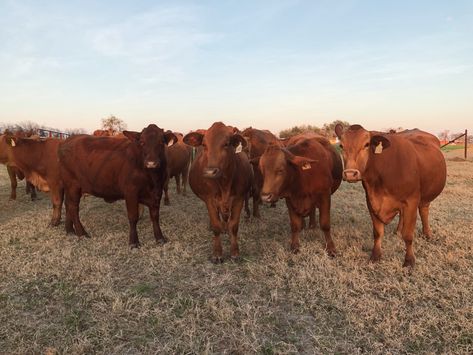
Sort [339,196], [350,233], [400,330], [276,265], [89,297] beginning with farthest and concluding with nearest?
[339,196] < [350,233] < [276,265] < [89,297] < [400,330]

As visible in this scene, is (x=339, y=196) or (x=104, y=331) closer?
(x=104, y=331)

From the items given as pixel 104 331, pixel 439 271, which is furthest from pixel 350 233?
pixel 104 331

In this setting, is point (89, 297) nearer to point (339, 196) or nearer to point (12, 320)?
point (12, 320)

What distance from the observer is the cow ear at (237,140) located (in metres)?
4.80

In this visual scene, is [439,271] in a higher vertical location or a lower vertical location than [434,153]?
lower

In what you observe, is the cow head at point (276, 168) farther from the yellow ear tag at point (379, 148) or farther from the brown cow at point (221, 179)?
the yellow ear tag at point (379, 148)

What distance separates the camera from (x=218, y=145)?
4641 millimetres

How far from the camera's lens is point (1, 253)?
512cm

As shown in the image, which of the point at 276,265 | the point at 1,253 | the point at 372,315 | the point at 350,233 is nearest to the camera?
the point at 372,315

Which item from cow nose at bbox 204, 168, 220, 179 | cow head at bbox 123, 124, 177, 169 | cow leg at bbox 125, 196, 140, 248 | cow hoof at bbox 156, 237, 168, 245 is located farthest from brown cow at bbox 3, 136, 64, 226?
cow nose at bbox 204, 168, 220, 179

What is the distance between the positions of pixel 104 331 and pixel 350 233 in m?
4.04

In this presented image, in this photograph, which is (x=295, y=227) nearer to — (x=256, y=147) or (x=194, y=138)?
(x=194, y=138)

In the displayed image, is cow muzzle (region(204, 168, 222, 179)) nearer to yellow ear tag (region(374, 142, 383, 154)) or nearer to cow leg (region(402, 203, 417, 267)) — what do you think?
yellow ear tag (region(374, 142, 383, 154))

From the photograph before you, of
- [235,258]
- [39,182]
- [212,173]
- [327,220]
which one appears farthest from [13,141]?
[327,220]
